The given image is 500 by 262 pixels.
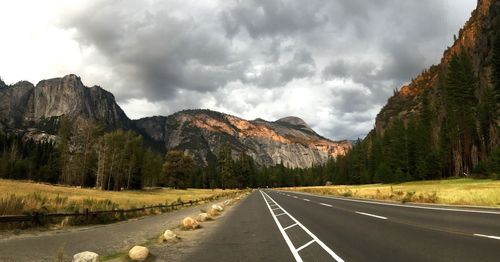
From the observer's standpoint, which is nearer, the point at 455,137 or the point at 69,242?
the point at 69,242

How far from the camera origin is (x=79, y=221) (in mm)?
20391

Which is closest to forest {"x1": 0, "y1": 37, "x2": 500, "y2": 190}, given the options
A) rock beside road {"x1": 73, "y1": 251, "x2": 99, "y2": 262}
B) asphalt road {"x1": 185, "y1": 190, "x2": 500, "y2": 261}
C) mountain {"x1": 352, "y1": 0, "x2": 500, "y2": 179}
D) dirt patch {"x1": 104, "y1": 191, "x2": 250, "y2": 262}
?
mountain {"x1": 352, "y1": 0, "x2": 500, "y2": 179}

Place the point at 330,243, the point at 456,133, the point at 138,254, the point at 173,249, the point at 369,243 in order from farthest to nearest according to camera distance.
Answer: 1. the point at 456,133
2. the point at 173,249
3. the point at 330,243
4. the point at 369,243
5. the point at 138,254

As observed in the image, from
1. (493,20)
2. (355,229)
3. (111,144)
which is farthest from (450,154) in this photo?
(355,229)

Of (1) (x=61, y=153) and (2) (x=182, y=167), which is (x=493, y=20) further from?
(1) (x=61, y=153)

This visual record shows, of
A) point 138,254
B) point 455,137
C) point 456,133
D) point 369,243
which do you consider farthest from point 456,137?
point 138,254

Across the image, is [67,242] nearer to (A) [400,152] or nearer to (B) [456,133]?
(B) [456,133]

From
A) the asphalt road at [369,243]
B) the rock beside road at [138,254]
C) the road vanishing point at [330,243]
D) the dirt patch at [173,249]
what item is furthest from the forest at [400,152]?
the rock beside road at [138,254]

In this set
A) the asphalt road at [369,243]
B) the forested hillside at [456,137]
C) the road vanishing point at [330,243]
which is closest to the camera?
the asphalt road at [369,243]

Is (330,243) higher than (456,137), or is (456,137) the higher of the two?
(456,137)

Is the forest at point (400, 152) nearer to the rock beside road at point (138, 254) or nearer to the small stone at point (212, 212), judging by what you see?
the small stone at point (212, 212)

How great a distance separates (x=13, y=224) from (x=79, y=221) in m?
4.24

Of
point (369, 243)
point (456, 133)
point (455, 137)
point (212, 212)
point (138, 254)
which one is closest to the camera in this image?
point (138, 254)

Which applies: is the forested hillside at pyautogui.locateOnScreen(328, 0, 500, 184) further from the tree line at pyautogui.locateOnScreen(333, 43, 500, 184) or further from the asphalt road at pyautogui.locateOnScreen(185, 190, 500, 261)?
the asphalt road at pyautogui.locateOnScreen(185, 190, 500, 261)
